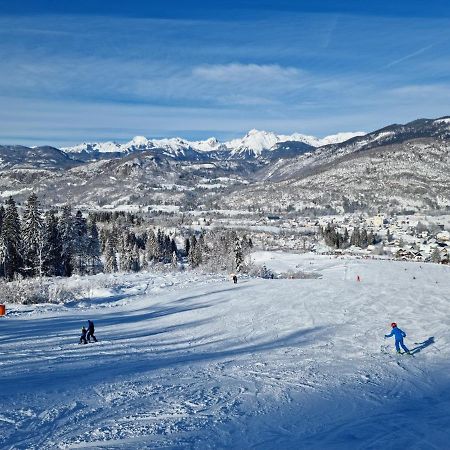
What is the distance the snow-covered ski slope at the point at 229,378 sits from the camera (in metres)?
9.35

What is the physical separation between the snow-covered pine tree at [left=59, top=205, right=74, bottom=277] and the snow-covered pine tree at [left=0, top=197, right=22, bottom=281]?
8.05 meters

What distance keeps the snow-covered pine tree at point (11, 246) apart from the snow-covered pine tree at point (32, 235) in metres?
0.63

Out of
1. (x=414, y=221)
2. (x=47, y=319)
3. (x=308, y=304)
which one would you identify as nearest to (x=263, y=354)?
(x=308, y=304)

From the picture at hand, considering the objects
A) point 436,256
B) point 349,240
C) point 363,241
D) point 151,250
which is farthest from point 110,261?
point 349,240

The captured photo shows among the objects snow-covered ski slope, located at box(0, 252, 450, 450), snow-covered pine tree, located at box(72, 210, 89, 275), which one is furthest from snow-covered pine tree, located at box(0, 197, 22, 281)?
snow-covered ski slope, located at box(0, 252, 450, 450)

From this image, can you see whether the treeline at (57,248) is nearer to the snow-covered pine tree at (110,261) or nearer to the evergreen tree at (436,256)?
the snow-covered pine tree at (110,261)

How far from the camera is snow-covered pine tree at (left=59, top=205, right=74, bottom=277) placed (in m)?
60.5

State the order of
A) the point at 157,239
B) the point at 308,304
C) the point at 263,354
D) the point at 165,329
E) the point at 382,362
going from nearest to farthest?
the point at 382,362, the point at 263,354, the point at 165,329, the point at 308,304, the point at 157,239

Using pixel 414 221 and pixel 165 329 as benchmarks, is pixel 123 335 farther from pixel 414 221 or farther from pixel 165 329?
pixel 414 221

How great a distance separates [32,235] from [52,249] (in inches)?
205

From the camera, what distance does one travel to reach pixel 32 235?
51188mm

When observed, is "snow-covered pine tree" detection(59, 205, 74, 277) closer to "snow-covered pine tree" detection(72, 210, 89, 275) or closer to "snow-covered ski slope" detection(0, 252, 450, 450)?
"snow-covered pine tree" detection(72, 210, 89, 275)

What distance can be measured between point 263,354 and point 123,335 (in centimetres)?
758

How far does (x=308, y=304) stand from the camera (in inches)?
1150
